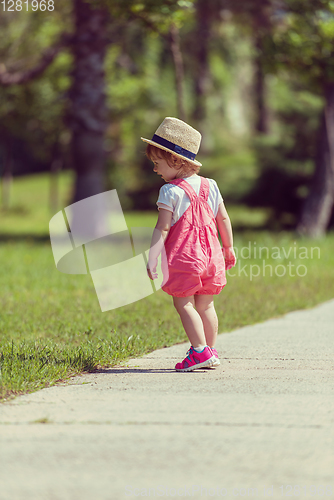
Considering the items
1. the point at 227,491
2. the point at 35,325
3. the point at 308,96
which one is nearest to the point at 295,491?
the point at 227,491

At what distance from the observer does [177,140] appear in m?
4.32

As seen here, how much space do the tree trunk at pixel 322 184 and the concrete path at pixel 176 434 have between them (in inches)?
405

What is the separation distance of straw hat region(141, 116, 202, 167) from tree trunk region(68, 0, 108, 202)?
10216mm

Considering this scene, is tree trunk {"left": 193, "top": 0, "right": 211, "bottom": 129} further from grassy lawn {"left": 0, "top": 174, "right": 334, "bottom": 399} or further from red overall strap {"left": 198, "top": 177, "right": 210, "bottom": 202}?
red overall strap {"left": 198, "top": 177, "right": 210, "bottom": 202}

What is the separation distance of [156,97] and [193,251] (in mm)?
Answer: 31030

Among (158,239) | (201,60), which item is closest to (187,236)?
(158,239)

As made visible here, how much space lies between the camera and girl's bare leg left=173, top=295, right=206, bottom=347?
4293mm

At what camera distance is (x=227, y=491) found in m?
2.41

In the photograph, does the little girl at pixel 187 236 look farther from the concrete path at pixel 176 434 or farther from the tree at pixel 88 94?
the tree at pixel 88 94

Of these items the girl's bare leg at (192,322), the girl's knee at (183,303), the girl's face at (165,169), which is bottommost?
the girl's bare leg at (192,322)

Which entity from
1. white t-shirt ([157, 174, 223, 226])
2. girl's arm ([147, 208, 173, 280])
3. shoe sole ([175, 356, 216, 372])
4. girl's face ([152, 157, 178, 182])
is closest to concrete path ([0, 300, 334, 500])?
shoe sole ([175, 356, 216, 372])

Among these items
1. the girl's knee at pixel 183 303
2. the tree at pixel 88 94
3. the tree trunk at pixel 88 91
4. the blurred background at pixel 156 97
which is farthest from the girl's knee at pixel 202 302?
the tree trunk at pixel 88 91

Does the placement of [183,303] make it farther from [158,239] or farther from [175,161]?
[175,161]

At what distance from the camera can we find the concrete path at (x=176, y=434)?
8.09 ft
